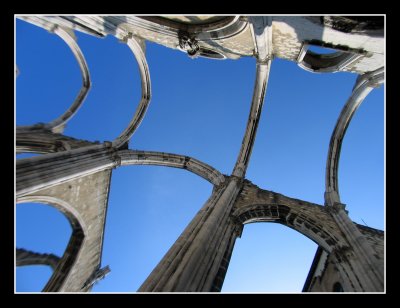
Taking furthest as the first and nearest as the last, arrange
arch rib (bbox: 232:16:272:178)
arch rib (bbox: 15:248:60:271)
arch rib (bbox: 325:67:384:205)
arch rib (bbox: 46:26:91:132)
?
arch rib (bbox: 46:26:91:132) → arch rib (bbox: 15:248:60:271) → arch rib (bbox: 325:67:384:205) → arch rib (bbox: 232:16:272:178)

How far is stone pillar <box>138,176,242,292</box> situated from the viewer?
416 cm

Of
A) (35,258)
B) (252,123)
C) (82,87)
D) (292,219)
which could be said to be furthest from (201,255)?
(82,87)

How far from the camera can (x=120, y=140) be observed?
29.7 ft

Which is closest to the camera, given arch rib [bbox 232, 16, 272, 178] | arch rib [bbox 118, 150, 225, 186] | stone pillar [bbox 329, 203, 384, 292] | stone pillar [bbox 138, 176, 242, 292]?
stone pillar [bbox 138, 176, 242, 292]

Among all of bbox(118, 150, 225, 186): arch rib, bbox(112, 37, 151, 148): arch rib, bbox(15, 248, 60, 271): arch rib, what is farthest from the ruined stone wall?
bbox(15, 248, 60, 271): arch rib

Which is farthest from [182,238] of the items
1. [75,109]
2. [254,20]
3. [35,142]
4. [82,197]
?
[75,109]

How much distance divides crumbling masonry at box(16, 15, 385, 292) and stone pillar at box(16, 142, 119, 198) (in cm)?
2

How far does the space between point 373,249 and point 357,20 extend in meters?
4.35

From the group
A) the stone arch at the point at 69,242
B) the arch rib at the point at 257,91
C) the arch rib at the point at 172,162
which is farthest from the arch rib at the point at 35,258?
the arch rib at the point at 257,91

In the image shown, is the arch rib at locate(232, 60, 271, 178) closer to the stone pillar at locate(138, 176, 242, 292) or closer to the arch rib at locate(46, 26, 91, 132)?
the stone pillar at locate(138, 176, 242, 292)

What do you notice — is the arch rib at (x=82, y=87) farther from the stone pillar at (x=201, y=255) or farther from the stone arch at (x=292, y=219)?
the stone arch at (x=292, y=219)

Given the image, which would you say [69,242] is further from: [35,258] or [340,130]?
[340,130]

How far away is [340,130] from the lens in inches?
387
